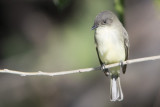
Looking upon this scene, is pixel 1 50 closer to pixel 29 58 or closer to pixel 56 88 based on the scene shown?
pixel 29 58

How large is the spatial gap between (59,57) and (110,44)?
7.16 ft

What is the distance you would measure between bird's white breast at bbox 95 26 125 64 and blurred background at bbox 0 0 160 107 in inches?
61.9

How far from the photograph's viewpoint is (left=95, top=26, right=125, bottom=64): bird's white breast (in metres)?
4.25

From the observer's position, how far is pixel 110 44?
4.25 meters

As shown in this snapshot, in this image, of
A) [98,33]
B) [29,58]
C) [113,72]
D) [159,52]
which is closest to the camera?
[98,33]

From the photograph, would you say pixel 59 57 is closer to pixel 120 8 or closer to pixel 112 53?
pixel 112 53

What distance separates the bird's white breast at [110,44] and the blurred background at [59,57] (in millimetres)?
1571

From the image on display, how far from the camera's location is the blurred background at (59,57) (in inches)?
249

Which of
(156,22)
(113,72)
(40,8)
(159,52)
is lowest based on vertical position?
(113,72)

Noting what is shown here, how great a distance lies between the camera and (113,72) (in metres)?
4.82

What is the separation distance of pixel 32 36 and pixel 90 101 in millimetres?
1503

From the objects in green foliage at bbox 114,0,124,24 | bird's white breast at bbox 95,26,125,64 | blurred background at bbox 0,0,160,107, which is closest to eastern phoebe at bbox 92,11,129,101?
bird's white breast at bbox 95,26,125,64

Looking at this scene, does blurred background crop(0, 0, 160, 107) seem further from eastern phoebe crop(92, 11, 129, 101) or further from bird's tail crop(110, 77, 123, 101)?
eastern phoebe crop(92, 11, 129, 101)

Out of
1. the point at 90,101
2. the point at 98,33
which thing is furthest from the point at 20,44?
the point at 98,33
